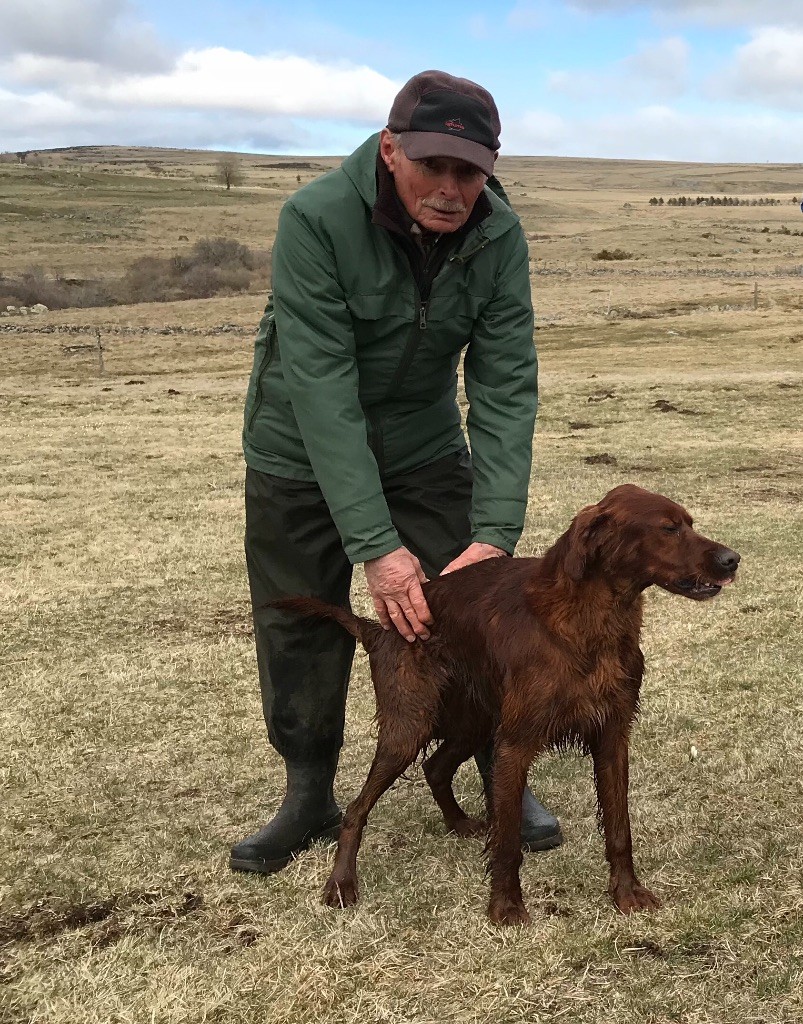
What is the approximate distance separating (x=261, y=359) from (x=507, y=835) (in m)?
1.79

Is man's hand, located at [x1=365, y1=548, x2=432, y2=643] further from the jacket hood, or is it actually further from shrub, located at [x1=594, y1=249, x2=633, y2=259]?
shrub, located at [x1=594, y1=249, x2=633, y2=259]

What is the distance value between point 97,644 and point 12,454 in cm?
729

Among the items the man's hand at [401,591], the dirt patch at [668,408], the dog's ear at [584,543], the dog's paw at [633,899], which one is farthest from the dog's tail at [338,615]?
the dirt patch at [668,408]

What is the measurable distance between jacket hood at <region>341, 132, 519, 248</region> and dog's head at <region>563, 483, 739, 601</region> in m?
0.98

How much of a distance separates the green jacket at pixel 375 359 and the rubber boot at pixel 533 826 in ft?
2.97

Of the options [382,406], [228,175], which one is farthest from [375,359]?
[228,175]

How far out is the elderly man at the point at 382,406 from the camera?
322 cm

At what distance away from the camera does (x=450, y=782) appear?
A: 4043mm

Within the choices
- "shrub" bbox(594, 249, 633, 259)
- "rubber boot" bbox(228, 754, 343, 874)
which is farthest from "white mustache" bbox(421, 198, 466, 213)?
"shrub" bbox(594, 249, 633, 259)

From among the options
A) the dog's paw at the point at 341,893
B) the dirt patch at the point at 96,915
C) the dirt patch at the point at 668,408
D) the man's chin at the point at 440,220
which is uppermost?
the man's chin at the point at 440,220

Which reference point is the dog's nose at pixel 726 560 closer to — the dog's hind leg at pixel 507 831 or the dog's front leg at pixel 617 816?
the dog's front leg at pixel 617 816

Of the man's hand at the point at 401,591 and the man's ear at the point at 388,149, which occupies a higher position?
the man's ear at the point at 388,149

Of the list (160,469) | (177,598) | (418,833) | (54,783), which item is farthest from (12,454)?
(418,833)

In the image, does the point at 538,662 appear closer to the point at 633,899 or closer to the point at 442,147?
the point at 633,899
